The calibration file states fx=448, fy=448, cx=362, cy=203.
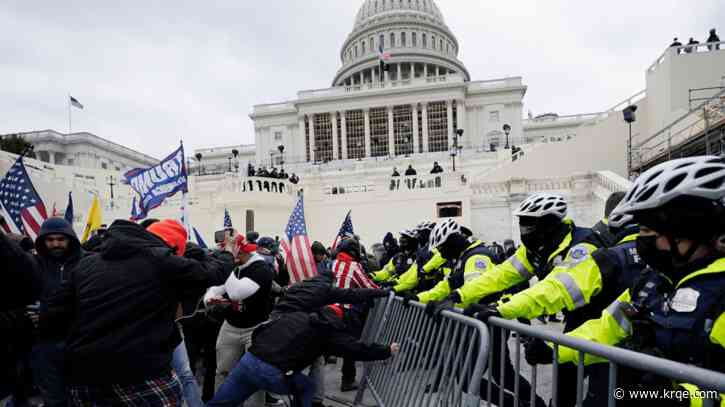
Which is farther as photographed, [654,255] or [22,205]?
[22,205]

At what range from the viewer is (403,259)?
26.3 feet

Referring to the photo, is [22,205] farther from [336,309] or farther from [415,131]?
[415,131]

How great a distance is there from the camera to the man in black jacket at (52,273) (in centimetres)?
350

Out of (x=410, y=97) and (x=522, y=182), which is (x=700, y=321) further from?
(x=410, y=97)

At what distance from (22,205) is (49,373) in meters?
3.56

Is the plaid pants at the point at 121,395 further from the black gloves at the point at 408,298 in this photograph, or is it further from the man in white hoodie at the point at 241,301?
the black gloves at the point at 408,298

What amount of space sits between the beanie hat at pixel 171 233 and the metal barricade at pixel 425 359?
1897 millimetres

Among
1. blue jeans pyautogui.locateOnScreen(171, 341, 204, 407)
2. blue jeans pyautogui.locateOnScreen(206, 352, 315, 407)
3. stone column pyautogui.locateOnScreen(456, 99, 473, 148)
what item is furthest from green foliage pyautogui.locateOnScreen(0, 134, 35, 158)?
stone column pyautogui.locateOnScreen(456, 99, 473, 148)

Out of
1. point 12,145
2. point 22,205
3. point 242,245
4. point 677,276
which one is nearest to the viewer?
point 677,276

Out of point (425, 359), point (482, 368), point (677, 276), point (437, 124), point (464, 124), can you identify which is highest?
point (437, 124)

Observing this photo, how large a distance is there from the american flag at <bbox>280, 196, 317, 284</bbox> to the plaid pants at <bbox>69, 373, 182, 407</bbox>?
3.70 metres

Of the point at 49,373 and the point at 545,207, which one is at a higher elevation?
the point at 545,207

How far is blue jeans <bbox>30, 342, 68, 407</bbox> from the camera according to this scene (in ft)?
11.4

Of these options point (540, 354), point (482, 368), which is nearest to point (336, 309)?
point (482, 368)
